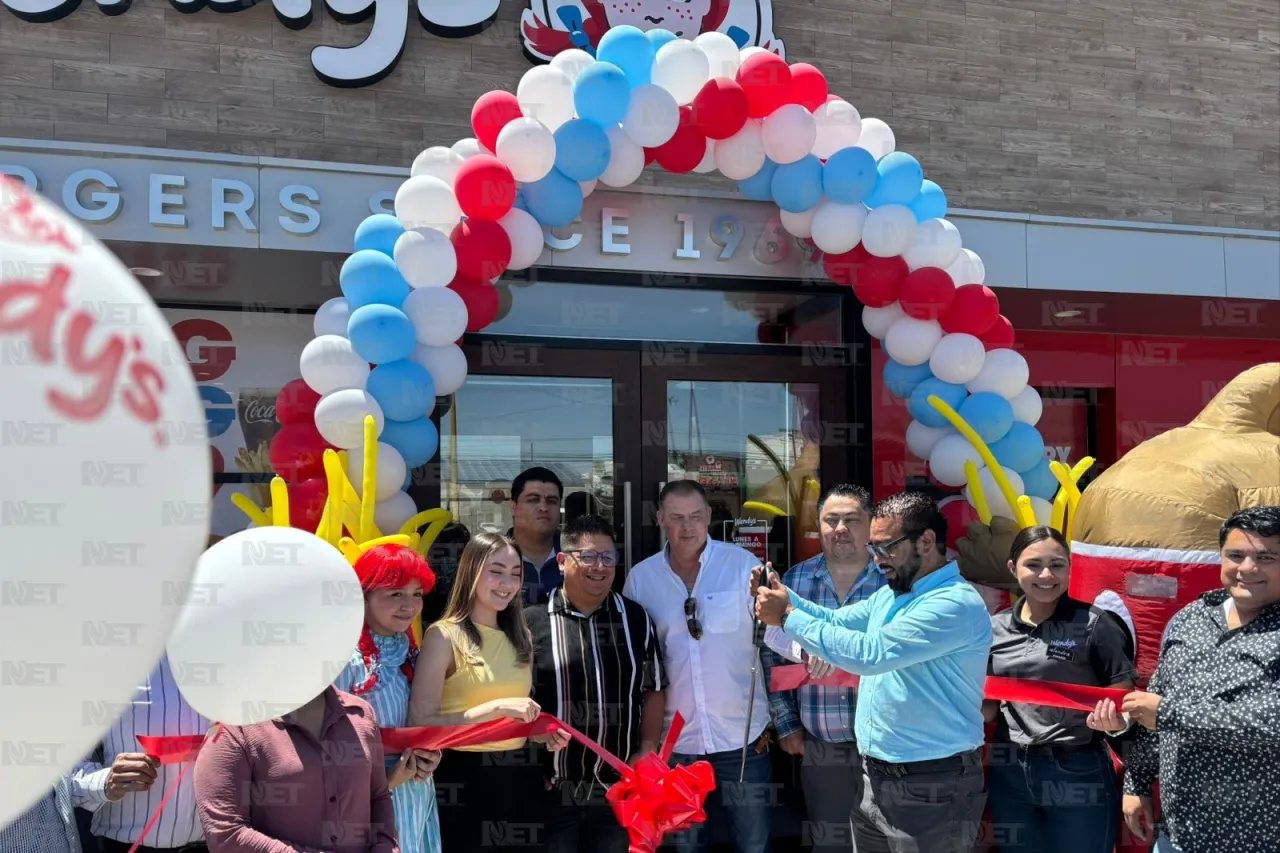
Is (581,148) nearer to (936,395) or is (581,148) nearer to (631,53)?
(631,53)

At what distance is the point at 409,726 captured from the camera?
3.07m

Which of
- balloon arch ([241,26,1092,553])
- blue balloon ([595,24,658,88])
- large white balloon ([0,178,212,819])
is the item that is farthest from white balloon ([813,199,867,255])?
large white balloon ([0,178,212,819])

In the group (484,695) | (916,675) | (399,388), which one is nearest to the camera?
(916,675)

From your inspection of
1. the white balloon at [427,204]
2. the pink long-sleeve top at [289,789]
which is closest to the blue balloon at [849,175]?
the white balloon at [427,204]

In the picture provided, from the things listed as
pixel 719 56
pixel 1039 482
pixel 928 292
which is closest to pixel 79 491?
pixel 719 56

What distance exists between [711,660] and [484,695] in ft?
2.90

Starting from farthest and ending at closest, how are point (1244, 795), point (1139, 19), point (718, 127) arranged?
point (1139, 19), point (718, 127), point (1244, 795)

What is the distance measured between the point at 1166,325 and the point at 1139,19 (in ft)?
6.06

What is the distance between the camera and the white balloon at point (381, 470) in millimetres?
3680

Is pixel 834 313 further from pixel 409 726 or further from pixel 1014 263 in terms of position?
pixel 409 726

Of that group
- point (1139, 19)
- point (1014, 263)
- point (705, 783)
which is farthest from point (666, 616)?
point (1139, 19)

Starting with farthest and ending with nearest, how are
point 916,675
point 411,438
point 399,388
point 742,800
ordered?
point 411,438 < point 399,388 < point 742,800 < point 916,675

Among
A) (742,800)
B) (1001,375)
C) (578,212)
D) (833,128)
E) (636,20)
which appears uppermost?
(636,20)

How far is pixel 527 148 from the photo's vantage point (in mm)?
3859
